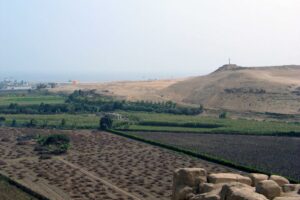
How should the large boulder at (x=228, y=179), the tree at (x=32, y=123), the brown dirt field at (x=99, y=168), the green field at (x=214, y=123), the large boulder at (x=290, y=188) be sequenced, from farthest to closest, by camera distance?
the tree at (x=32, y=123)
the green field at (x=214, y=123)
the brown dirt field at (x=99, y=168)
the large boulder at (x=228, y=179)
the large boulder at (x=290, y=188)

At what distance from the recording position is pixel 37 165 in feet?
155

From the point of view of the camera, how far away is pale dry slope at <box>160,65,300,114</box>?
9412cm

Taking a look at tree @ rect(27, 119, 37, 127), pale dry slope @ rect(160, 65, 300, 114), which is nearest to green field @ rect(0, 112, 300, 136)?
tree @ rect(27, 119, 37, 127)

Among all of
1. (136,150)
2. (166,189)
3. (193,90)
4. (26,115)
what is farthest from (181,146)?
(193,90)

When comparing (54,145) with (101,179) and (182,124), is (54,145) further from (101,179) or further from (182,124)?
(182,124)

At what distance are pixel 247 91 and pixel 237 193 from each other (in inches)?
3649

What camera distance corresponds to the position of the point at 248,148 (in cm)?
5569

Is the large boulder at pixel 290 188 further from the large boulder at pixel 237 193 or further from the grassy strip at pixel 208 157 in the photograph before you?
the grassy strip at pixel 208 157

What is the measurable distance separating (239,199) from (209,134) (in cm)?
5310

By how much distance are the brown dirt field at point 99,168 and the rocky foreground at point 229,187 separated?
61.5 feet

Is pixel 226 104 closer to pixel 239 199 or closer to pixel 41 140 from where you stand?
pixel 41 140

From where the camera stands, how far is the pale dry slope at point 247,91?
94.1m

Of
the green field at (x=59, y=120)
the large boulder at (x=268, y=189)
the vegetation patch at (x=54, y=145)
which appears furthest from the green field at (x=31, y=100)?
the large boulder at (x=268, y=189)

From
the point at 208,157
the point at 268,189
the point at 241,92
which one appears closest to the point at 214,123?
the point at 208,157
